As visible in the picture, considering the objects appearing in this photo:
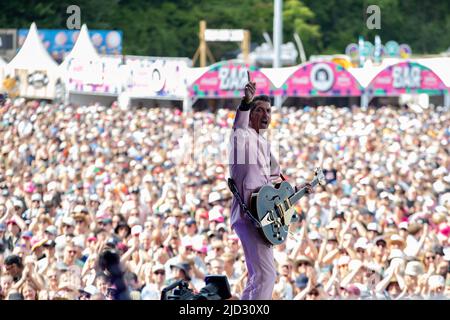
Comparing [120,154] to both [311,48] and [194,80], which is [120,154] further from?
[311,48]

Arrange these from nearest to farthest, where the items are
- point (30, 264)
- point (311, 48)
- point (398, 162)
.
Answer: point (30, 264)
point (398, 162)
point (311, 48)

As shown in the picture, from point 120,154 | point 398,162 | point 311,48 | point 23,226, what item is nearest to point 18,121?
point 120,154

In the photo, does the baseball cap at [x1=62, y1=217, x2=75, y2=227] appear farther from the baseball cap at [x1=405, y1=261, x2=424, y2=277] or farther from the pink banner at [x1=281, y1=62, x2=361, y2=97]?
the pink banner at [x1=281, y1=62, x2=361, y2=97]

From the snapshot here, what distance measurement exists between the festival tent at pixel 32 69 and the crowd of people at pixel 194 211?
0.92 metres

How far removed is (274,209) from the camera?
24.0 ft

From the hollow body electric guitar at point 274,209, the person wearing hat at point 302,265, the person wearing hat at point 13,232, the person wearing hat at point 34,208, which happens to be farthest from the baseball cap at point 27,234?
the hollow body electric guitar at point 274,209

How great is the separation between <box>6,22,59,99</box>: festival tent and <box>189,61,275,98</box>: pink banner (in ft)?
19.7

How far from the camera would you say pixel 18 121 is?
94.5 feet

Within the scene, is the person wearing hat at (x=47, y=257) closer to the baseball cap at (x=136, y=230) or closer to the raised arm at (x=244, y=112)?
the baseball cap at (x=136, y=230)

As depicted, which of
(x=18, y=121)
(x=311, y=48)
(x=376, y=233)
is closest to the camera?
(x=376, y=233)

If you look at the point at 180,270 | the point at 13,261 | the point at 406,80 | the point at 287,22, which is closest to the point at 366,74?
the point at 406,80

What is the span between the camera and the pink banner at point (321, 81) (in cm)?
3456

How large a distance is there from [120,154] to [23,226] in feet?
32.4
